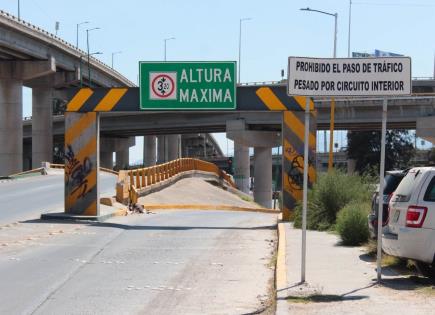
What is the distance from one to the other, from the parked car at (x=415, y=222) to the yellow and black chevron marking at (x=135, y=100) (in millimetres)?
9166

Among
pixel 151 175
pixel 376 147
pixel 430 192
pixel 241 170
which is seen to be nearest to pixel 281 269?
pixel 430 192

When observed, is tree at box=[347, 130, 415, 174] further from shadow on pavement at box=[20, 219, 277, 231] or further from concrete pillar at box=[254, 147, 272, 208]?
shadow on pavement at box=[20, 219, 277, 231]

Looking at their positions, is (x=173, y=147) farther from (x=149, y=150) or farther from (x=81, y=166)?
(x=81, y=166)

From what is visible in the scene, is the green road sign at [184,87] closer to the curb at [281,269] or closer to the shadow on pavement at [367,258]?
the curb at [281,269]

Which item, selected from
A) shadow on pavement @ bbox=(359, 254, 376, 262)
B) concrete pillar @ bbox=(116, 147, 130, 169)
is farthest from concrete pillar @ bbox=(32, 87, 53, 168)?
shadow on pavement @ bbox=(359, 254, 376, 262)

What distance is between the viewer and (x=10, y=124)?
2525 inches

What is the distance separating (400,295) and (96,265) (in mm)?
5327

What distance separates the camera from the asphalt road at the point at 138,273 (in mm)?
8352

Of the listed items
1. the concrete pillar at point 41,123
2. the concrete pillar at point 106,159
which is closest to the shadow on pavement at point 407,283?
the concrete pillar at point 41,123

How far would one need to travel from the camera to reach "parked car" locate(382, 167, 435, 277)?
891cm

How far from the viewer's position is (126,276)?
10.4 metres

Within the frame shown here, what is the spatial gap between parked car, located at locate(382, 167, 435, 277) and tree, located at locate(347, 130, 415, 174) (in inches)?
3062

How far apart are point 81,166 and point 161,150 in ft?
328

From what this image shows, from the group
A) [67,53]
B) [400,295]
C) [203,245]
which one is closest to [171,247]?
[203,245]
